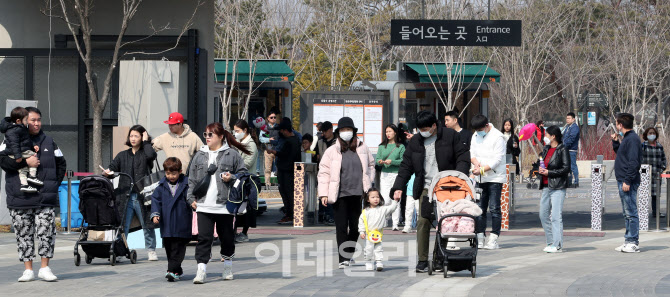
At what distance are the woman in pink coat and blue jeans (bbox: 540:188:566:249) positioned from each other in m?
2.96

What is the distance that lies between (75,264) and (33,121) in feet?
7.32

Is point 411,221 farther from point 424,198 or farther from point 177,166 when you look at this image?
point 177,166

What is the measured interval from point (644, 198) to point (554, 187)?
4.16m

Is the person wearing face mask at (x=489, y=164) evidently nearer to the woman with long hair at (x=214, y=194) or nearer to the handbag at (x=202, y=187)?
the woman with long hair at (x=214, y=194)

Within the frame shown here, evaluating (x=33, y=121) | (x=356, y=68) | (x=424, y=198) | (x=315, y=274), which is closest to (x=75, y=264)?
(x=33, y=121)

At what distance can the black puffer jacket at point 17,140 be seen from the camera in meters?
10.8

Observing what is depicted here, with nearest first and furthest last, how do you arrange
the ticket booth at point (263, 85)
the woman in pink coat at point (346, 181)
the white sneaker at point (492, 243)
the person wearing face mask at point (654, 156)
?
1. the woman in pink coat at point (346, 181)
2. the white sneaker at point (492, 243)
3. the person wearing face mask at point (654, 156)
4. the ticket booth at point (263, 85)

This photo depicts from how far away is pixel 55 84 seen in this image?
1855 cm

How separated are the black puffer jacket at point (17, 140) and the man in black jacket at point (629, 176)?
25.0ft

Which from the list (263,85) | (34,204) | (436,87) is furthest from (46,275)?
(263,85)

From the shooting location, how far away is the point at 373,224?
1175 centimetres

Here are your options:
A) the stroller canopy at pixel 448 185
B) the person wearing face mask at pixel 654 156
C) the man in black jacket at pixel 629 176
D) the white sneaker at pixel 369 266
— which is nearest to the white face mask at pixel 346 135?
the stroller canopy at pixel 448 185

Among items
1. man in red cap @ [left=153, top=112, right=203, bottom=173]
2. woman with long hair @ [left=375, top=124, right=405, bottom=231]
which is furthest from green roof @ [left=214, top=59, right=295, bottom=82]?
man in red cap @ [left=153, top=112, right=203, bottom=173]

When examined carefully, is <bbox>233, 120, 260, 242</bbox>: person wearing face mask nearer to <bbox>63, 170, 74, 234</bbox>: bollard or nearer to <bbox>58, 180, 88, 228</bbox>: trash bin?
<bbox>63, 170, 74, 234</bbox>: bollard
